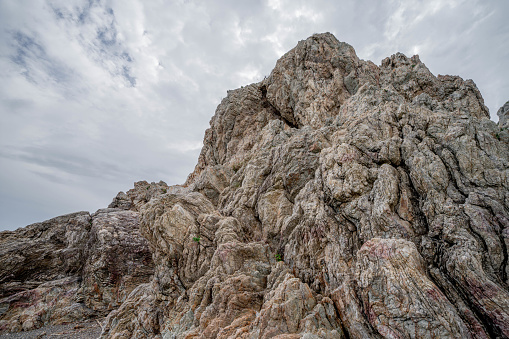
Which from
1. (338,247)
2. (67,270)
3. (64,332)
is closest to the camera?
(338,247)

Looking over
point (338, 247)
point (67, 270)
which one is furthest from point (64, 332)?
point (338, 247)

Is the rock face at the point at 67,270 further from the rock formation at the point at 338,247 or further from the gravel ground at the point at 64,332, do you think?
the gravel ground at the point at 64,332

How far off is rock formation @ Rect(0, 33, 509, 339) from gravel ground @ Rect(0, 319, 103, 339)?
7.91ft

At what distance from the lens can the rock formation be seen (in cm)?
1109

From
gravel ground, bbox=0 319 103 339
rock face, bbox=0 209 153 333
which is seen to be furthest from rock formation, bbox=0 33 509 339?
gravel ground, bbox=0 319 103 339

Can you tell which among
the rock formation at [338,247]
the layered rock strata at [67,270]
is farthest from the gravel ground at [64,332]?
the rock formation at [338,247]

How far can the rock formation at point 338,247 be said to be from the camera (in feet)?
36.4

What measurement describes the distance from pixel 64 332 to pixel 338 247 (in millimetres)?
38151

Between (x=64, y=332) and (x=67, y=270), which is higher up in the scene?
(x=67, y=270)

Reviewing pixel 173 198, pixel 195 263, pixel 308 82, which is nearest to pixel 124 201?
pixel 173 198

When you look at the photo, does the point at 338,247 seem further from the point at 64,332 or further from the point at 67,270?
the point at 67,270

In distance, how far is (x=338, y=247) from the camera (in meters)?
15.6

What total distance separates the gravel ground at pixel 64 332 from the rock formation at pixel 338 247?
94.9 inches

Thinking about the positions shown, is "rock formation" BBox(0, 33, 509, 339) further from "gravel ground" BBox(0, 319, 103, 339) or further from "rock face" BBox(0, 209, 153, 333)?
"gravel ground" BBox(0, 319, 103, 339)
